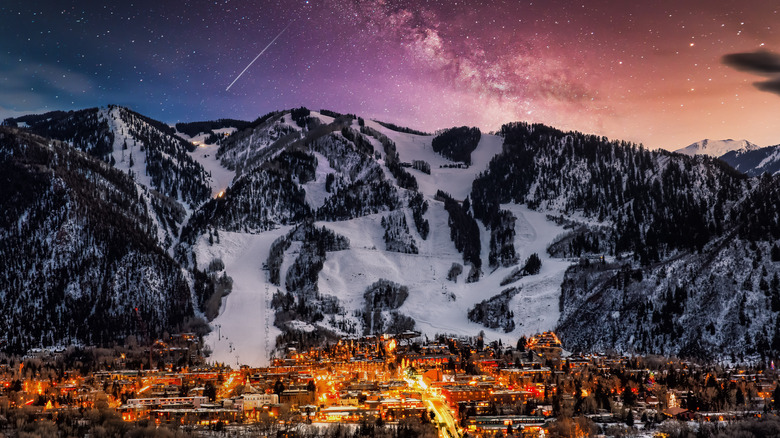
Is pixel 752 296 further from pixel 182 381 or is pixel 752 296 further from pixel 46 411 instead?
pixel 46 411

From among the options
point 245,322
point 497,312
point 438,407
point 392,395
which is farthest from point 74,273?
point 438,407

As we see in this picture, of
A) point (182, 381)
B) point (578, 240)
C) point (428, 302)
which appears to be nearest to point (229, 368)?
point (182, 381)

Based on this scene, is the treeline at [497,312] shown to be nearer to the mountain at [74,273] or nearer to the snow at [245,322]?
the snow at [245,322]

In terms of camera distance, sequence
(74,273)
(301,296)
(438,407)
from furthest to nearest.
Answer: (301,296)
(74,273)
(438,407)

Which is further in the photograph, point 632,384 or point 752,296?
point 752,296

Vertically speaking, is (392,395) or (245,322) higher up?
(245,322)

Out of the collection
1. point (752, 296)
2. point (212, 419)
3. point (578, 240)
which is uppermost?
point (578, 240)

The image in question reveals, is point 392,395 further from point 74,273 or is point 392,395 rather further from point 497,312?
point 74,273

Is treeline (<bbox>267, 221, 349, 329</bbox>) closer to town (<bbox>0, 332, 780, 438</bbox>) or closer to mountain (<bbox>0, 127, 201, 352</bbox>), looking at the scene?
mountain (<bbox>0, 127, 201, 352</bbox>)
